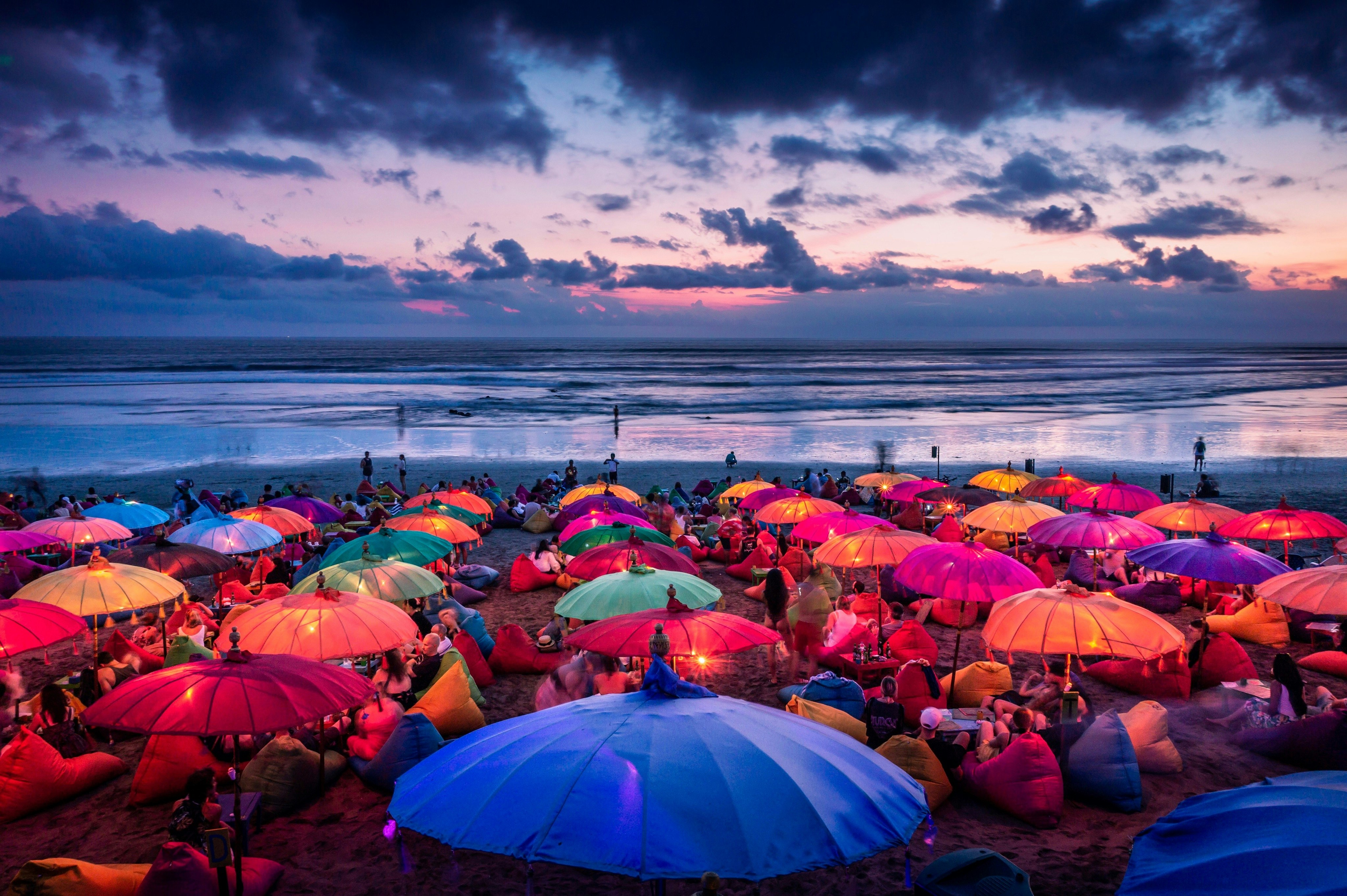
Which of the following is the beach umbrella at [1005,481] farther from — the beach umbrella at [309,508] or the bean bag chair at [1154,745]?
the beach umbrella at [309,508]

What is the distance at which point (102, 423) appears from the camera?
1722 inches

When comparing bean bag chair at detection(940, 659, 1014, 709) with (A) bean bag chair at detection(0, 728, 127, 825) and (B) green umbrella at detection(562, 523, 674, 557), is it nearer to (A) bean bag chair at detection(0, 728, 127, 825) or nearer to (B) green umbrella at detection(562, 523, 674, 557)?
(B) green umbrella at detection(562, 523, 674, 557)

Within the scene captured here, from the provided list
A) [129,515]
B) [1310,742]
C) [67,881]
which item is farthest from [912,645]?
[129,515]

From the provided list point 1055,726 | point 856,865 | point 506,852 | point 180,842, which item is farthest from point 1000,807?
point 180,842

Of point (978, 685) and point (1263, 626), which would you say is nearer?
point (978, 685)

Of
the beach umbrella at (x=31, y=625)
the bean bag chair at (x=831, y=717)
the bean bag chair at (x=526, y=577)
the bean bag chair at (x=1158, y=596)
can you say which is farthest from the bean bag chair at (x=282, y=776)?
the bean bag chair at (x=1158, y=596)

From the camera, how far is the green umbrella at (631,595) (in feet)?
25.5

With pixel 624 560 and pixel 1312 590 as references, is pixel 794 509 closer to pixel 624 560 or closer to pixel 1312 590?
pixel 624 560

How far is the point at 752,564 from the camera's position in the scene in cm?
1423

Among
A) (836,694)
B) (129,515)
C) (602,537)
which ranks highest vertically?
(602,537)

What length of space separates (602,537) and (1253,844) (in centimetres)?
865

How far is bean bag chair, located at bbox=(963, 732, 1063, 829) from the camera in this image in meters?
6.34

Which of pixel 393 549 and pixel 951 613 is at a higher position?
pixel 393 549

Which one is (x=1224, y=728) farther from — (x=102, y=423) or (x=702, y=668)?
(x=102, y=423)
